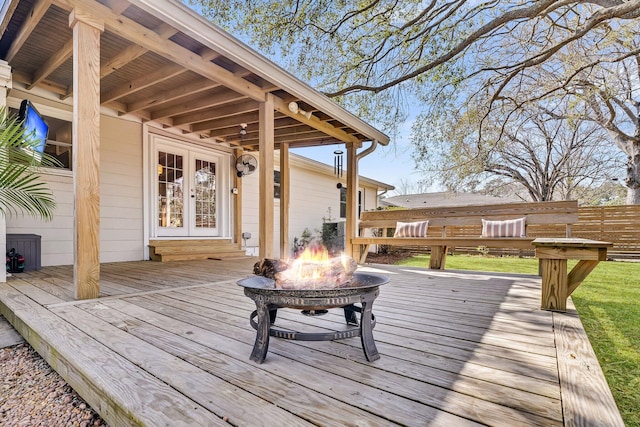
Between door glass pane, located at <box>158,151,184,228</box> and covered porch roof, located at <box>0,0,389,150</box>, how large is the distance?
0.64 m

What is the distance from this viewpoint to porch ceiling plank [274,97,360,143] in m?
4.48

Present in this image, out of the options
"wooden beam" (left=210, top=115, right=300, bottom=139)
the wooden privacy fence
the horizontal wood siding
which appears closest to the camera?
the horizontal wood siding

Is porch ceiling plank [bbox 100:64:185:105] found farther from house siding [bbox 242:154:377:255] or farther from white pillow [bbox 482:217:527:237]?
white pillow [bbox 482:217:527:237]

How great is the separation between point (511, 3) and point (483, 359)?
6240 mm

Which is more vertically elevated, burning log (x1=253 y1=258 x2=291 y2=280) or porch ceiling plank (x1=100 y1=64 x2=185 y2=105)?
porch ceiling plank (x1=100 y1=64 x2=185 y2=105)

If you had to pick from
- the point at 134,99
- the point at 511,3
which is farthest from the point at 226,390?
the point at 511,3

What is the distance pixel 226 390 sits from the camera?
1.29 metres

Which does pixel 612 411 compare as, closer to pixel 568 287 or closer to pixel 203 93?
pixel 568 287

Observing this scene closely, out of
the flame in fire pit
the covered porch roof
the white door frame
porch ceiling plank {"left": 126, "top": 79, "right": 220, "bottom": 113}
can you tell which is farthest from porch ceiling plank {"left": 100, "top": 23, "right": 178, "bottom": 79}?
the flame in fire pit

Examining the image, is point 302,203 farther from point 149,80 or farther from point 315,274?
point 315,274

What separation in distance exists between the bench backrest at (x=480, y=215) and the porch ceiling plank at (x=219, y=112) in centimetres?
259

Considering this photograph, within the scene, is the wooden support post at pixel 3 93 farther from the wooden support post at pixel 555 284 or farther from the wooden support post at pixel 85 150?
the wooden support post at pixel 555 284

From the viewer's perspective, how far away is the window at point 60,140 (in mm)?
4730

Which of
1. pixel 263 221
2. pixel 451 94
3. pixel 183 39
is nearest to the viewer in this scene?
pixel 183 39
